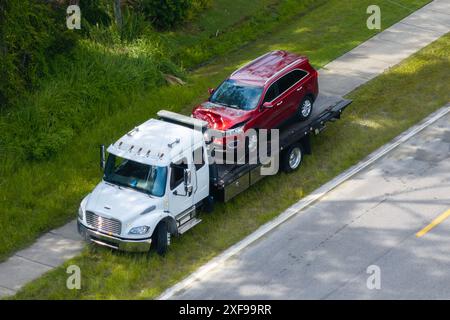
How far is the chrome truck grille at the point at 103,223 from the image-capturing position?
18141 mm

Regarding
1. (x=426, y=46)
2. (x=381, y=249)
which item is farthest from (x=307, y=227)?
(x=426, y=46)

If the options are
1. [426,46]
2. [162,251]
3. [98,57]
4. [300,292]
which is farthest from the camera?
[426,46]

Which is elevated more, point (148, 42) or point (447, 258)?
point (148, 42)

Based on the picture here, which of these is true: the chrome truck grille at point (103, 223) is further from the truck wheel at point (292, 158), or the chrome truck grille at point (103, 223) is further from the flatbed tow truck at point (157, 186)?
the truck wheel at point (292, 158)

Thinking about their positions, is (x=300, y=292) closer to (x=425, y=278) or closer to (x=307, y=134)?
(x=425, y=278)

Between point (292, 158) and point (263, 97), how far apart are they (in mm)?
1695

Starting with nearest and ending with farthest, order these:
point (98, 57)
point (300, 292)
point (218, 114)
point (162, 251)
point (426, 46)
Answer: point (300, 292)
point (162, 251)
point (218, 114)
point (98, 57)
point (426, 46)

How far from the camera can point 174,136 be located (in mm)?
19125

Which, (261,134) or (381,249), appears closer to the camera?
(381,249)

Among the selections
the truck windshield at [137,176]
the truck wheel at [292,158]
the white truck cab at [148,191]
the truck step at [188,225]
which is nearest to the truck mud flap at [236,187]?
the white truck cab at [148,191]

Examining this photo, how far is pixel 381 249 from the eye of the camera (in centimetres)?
1873

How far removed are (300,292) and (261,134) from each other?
4.86m

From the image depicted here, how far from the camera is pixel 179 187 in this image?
18828mm

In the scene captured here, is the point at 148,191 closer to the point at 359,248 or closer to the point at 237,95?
the point at 237,95
